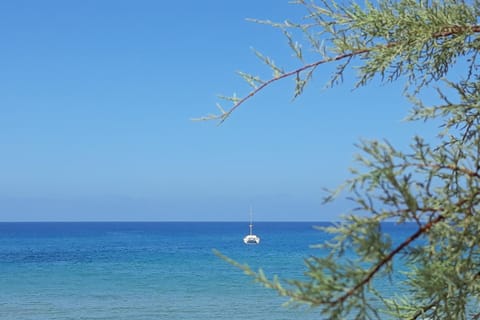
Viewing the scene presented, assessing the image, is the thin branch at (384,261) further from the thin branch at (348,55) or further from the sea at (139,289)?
the sea at (139,289)

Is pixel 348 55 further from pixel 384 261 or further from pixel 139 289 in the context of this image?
pixel 139 289

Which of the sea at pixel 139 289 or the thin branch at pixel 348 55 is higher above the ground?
the thin branch at pixel 348 55

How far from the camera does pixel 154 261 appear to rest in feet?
146

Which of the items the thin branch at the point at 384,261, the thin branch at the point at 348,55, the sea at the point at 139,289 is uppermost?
the thin branch at the point at 348,55

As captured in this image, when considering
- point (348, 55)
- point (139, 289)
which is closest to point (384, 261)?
point (348, 55)

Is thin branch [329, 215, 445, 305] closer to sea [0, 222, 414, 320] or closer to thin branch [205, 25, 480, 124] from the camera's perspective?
thin branch [205, 25, 480, 124]

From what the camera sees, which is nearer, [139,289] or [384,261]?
[384,261]

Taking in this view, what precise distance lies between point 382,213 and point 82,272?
3728cm

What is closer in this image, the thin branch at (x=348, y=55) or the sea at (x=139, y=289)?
the thin branch at (x=348, y=55)

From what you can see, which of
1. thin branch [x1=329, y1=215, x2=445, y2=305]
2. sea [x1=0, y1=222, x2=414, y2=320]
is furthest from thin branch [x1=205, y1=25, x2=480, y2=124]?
sea [x1=0, y1=222, x2=414, y2=320]

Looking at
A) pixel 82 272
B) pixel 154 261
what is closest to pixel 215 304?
pixel 82 272

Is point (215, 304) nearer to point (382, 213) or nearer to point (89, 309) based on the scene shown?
point (89, 309)

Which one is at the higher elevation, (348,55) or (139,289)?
(348,55)

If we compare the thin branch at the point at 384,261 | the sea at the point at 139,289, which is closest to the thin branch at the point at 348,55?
the thin branch at the point at 384,261
